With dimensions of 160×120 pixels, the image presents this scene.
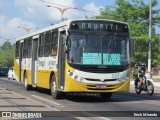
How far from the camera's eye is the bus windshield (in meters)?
18.2

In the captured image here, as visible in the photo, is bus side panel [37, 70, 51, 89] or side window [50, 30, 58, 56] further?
bus side panel [37, 70, 51, 89]

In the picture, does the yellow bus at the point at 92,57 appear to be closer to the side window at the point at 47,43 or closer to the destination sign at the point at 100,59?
the destination sign at the point at 100,59

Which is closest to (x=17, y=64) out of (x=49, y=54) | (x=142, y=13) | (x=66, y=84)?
(x=49, y=54)

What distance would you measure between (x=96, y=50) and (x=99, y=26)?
1.03 metres

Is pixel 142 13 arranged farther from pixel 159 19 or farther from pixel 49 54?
pixel 49 54

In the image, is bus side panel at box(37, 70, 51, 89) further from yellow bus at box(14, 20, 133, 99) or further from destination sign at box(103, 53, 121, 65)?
destination sign at box(103, 53, 121, 65)

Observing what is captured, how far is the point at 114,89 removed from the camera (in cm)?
1859

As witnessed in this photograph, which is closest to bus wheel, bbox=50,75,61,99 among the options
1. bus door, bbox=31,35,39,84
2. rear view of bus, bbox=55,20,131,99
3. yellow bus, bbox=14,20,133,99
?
yellow bus, bbox=14,20,133,99

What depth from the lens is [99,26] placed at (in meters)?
18.8

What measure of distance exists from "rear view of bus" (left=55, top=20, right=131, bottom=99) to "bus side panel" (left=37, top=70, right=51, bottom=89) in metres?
2.64

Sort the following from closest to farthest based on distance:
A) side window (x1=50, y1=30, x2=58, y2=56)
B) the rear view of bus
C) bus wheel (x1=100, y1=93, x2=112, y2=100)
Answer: the rear view of bus
side window (x1=50, y1=30, x2=58, y2=56)
bus wheel (x1=100, y1=93, x2=112, y2=100)

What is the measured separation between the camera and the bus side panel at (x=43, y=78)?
21.4 m

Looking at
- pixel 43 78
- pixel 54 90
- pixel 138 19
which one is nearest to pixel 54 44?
pixel 54 90

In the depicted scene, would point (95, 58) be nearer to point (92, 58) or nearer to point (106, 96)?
point (92, 58)
